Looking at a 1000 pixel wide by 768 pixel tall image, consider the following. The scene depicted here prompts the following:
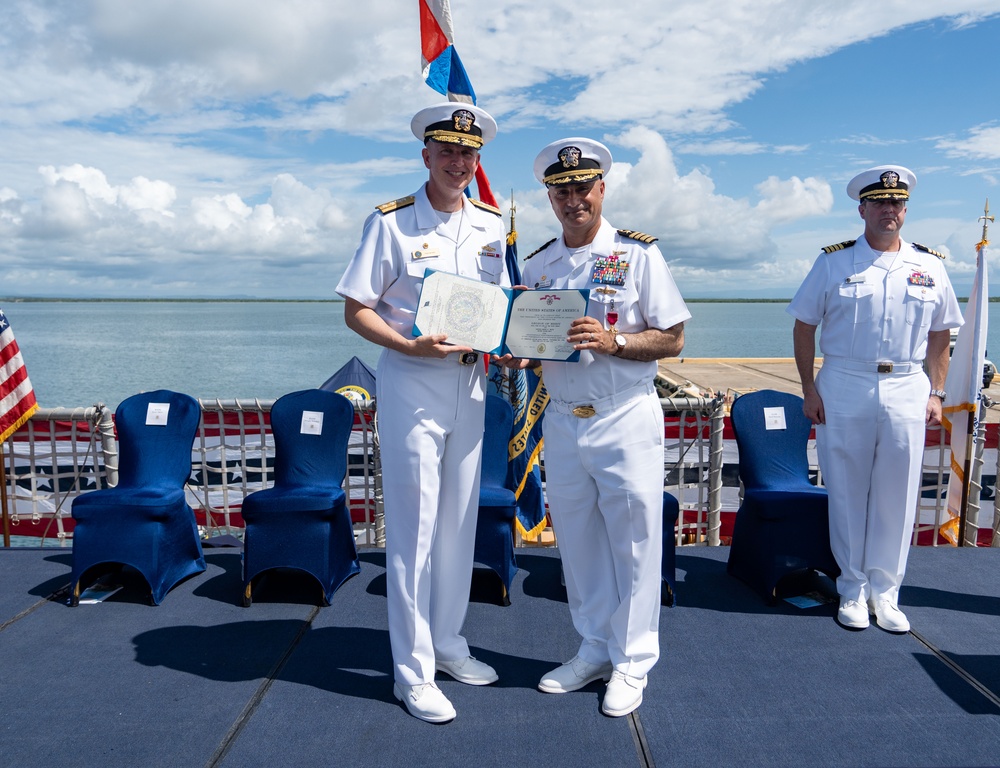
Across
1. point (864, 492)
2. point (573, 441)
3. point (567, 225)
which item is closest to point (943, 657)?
point (864, 492)

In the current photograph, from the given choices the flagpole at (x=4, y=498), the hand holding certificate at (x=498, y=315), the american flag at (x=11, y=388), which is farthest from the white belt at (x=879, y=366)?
the flagpole at (x=4, y=498)

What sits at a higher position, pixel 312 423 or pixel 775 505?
pixel 312 423

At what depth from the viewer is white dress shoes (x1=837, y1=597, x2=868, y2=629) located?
3273mm

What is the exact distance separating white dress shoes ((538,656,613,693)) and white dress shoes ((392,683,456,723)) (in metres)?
0.38

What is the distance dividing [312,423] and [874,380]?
2792 millimetres

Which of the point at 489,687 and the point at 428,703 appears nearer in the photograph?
the point at 428,703

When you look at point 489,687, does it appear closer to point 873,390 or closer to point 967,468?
point 873,390

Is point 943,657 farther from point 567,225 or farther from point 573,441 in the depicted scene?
point 567,225

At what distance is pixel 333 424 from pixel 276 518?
24.9 inches

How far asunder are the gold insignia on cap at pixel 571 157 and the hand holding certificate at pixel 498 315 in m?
0.43

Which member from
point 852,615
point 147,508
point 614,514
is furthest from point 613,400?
point 147,508

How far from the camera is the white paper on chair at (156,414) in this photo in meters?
4.05

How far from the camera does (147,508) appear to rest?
3.69 m

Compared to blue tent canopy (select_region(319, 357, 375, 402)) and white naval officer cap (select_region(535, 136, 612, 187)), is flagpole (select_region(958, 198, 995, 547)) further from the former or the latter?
blue tent canopy (select_region(319, 357, 375, 402))
